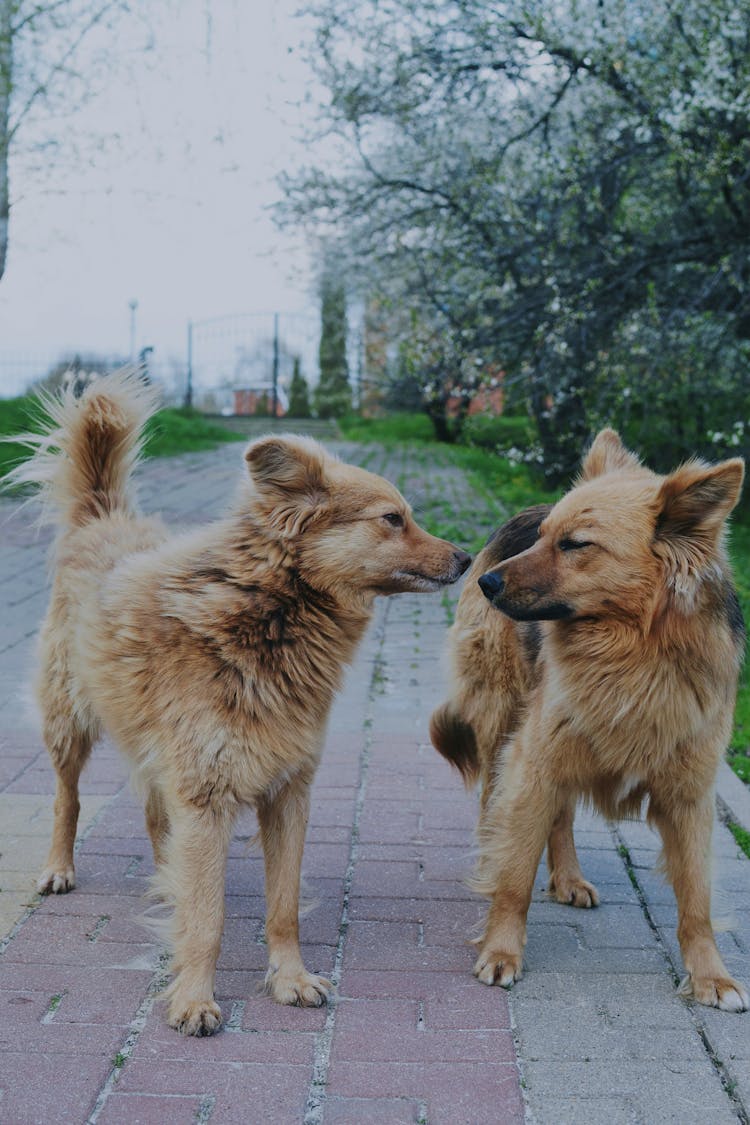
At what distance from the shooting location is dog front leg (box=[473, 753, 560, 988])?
3.61m

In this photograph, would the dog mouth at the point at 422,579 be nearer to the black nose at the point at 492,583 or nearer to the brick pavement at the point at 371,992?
the black nose at the point at 492,583

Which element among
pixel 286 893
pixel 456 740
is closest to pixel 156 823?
pixel 286 893

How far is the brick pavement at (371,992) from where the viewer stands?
9.11ft

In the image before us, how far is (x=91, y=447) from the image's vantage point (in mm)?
4223

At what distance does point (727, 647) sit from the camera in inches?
135

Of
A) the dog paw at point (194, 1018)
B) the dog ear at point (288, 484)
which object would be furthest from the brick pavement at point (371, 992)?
the dog ear at point (288, 484)

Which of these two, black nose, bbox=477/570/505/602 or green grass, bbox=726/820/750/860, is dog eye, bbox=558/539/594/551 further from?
green grass, bbox=726/820/750/860

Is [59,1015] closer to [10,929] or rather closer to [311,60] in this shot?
[10,929]

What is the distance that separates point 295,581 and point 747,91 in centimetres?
823

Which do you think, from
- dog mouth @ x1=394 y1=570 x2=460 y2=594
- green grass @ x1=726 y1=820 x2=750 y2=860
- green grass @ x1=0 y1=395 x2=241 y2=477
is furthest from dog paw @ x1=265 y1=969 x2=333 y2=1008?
green grass @ x1=0 y1=395 x2=241 y2=477

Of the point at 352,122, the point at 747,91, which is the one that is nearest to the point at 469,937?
the point at 747,91

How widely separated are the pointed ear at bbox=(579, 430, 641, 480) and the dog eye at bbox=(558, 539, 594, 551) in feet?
1.88

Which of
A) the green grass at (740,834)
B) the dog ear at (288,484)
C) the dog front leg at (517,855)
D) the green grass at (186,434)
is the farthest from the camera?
the green grass at (186,434)

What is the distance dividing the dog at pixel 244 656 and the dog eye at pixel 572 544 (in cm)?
39
